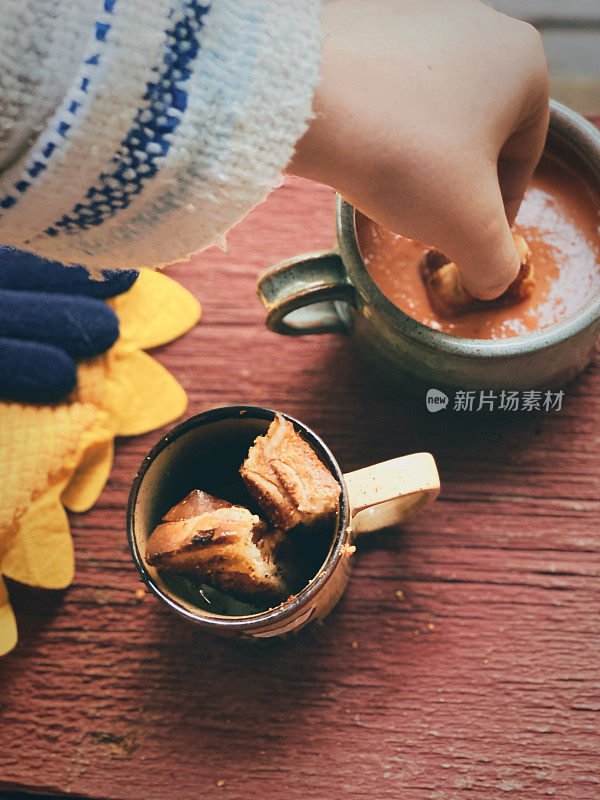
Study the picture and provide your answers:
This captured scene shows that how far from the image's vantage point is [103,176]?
0.24 metres

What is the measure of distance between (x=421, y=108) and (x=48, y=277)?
366 mm

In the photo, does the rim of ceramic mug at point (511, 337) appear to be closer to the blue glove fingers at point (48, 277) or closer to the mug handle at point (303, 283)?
the mug handle at point (303, 283)

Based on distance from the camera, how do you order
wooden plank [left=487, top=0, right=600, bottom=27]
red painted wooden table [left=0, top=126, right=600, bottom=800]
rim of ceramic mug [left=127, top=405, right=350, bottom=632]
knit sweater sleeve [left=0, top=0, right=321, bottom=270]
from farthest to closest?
wooden plank [left=487, top=0, right=600, bottom=27] < red painted wooden table [left=0, top=126, right=600, bottom=800] < rim of ceramic mug [left=127, top=405, right=350, bottom=632] < knit sweater sleeve [left=0, top=0, right=321, bottom=270]

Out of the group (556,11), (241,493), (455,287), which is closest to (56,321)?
(241,493)

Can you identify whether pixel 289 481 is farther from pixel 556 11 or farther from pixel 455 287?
pixel 556 11

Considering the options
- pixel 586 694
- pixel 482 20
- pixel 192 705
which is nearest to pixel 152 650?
pixel 192 705

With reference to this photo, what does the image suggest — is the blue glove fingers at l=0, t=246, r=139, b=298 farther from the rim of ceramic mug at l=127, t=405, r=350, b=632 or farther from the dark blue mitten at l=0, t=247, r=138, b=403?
the rim of ceramic mug at l=127, t=405, r=350, b=632

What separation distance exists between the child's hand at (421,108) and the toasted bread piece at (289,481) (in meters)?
0.15

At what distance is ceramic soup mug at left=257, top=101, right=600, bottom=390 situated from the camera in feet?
1.30

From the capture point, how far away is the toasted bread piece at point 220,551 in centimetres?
37

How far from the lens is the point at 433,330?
15.9 inches

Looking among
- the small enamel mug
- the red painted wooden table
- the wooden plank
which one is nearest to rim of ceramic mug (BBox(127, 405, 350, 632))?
the small enamel mug

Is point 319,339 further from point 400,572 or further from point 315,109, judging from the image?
point 315,109

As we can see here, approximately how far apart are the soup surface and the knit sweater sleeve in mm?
192
